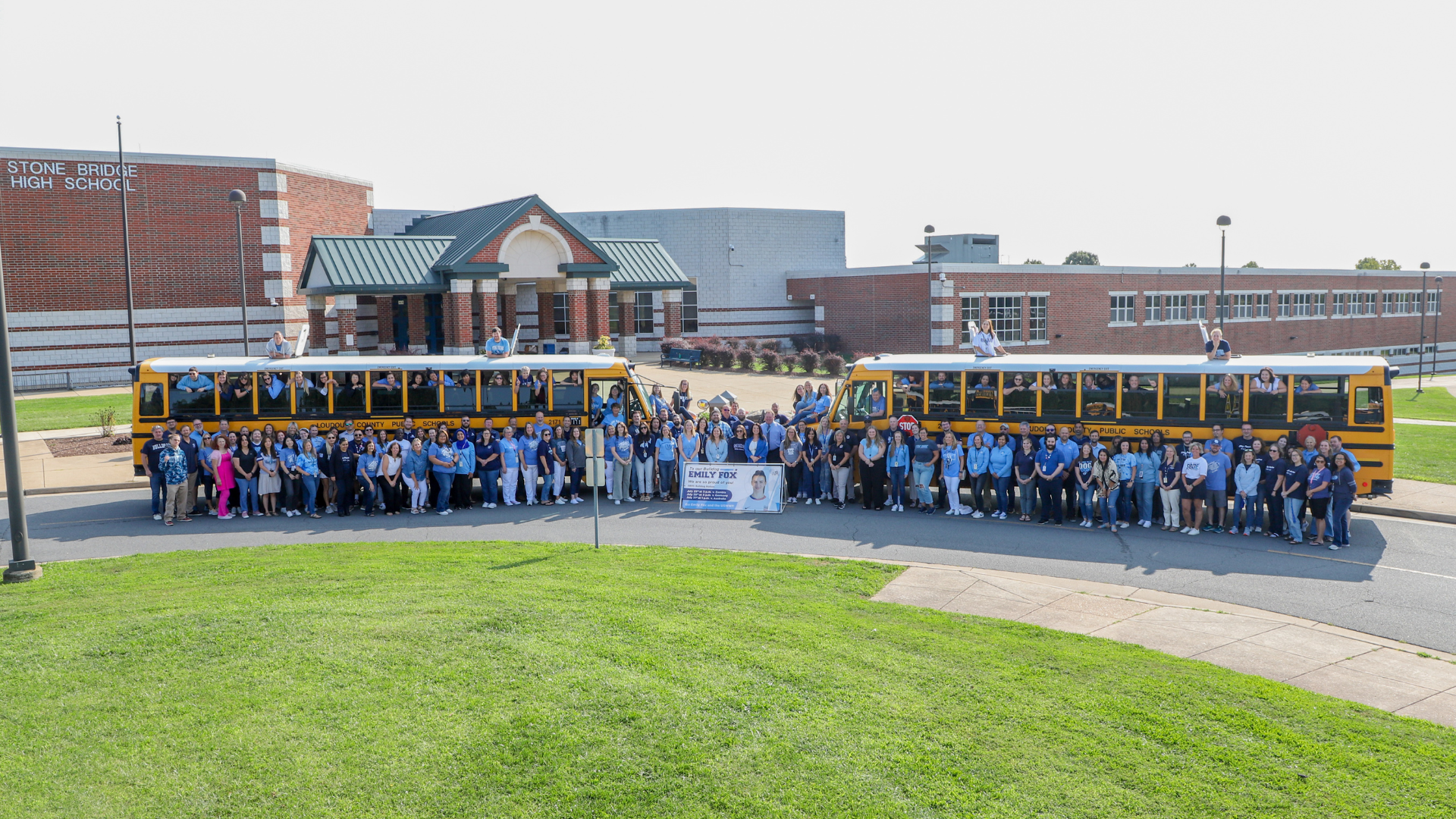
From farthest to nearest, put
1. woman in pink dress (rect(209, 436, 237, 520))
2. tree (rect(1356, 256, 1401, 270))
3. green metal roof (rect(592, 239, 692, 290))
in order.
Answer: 1. tree (rect(1356, 256, 1401, 270))
2. green metal roof (rect(592, 239, 692, 290))
3. woman in pink dress (rect(209, 436, 237, 520))

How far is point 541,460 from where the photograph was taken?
19.5 metres

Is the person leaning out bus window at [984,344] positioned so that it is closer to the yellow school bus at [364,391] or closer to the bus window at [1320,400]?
the bus window at [1320,400]

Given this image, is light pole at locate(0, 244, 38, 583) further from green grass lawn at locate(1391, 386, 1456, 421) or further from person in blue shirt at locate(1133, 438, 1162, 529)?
green grass lawn at locate(1391, 386, 1456, 421)

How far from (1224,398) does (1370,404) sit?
2136 mm

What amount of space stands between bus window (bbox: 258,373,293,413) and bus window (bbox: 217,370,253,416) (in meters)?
0.17

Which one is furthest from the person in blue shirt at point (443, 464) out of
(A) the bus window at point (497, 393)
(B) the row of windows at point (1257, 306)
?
(B) the row of windows at point (1257, 306)

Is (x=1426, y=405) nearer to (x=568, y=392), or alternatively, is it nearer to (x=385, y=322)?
(x=568, y=392)

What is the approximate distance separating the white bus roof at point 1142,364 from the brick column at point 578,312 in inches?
770

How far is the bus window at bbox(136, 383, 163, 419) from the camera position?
1941cm

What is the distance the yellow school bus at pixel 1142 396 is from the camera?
56.2ft

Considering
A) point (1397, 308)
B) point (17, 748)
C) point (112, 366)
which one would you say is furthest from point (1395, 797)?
point (1397, 308)

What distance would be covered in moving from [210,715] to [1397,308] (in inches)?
2894

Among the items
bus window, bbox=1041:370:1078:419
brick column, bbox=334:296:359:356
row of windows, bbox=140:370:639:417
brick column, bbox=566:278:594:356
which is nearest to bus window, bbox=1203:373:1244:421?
bus window, bbox=1041:370:1078:419

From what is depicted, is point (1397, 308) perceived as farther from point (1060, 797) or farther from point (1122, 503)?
point (1060, 797)
